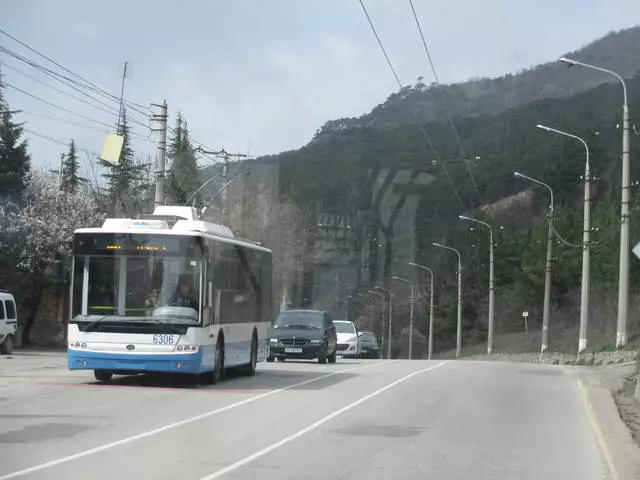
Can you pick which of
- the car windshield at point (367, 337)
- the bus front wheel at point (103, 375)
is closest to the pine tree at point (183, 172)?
the car windshield at point (367, 337)

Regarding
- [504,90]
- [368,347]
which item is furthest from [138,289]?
[504,90]

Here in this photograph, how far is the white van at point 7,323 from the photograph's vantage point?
31953mm

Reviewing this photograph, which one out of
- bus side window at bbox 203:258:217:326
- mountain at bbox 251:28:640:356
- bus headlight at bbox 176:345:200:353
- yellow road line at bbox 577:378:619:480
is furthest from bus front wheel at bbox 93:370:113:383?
mountain at bbox 251:28:640:356

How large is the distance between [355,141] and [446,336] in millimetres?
31235

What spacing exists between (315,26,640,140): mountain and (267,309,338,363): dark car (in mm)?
17996

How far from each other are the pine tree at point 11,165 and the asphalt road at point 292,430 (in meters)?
24.1

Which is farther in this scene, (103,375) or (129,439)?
(103,375)

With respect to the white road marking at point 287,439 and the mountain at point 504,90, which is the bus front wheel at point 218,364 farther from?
the mountain at point 504,90

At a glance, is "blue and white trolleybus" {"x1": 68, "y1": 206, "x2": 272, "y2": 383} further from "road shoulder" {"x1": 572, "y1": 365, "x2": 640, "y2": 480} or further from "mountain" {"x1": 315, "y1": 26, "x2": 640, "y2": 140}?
"mountain" {"x1": 315, "y1": 26, "x2": 640, "y2": 140}

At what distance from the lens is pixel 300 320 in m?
30.6

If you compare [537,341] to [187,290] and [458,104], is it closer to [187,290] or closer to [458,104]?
[458,104]

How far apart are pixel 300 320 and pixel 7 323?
995 centimetres

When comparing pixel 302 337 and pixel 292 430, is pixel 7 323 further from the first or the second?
pixel 292 430

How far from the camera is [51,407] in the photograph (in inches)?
571
